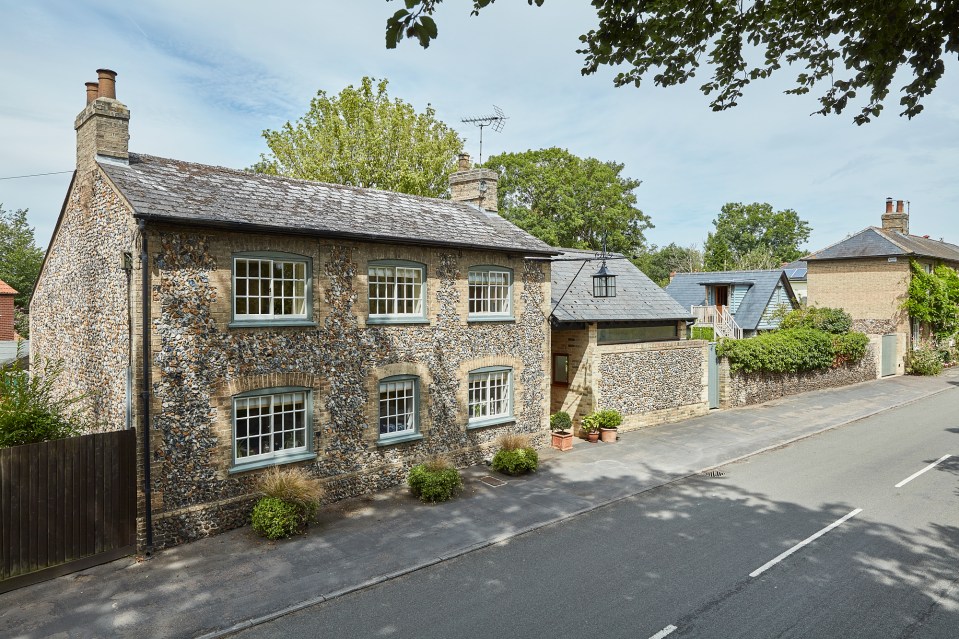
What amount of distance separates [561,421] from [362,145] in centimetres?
2028

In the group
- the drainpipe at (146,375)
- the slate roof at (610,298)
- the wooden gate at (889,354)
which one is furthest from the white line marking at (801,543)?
the wooden gate at (889,354)

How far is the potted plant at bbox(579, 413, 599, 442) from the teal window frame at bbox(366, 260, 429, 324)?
275 inches

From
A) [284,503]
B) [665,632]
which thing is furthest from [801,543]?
[284,503]

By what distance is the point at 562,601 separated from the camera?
832 cm

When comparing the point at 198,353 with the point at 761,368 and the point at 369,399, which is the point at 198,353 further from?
the point at 761,368

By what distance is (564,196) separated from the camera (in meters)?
45.4

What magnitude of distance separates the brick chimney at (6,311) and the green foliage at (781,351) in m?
35.5

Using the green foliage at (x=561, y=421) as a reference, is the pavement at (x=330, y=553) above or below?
below

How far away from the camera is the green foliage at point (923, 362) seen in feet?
110

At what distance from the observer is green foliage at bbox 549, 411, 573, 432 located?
17.5 metres

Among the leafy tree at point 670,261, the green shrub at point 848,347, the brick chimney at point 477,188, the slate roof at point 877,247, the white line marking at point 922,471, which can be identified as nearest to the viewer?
the white line marking at point 922,471

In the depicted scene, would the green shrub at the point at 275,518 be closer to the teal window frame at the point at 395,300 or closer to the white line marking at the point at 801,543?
the teal window frame at the point at 395,300

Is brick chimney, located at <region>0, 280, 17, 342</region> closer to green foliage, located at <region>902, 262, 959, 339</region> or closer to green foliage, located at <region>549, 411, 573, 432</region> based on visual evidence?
green foliage, located at <region>549, 411, 573, 432</region>

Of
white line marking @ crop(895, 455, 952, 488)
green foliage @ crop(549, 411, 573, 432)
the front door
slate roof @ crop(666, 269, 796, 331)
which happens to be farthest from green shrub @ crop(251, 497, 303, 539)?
the front door
